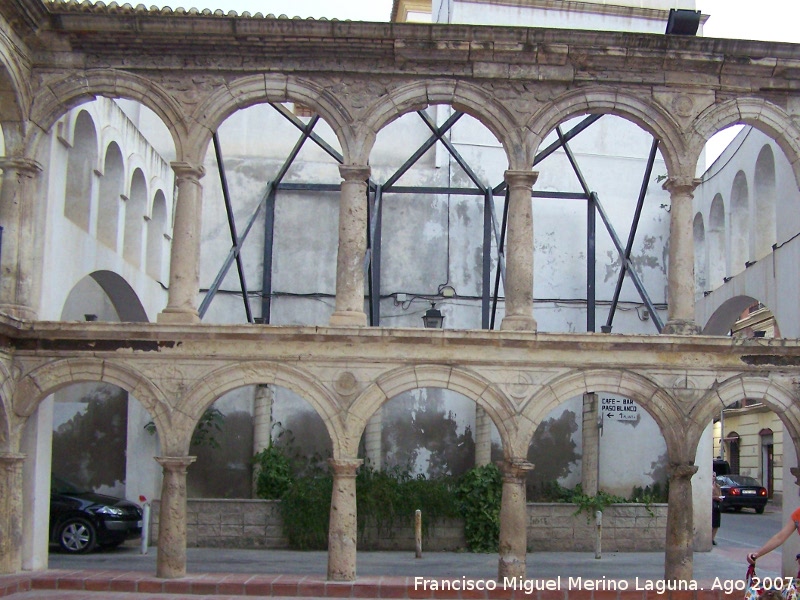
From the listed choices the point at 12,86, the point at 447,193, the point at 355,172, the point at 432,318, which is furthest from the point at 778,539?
the point at 447,193

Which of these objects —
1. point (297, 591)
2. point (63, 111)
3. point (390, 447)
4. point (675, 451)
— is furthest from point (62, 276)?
point (675, 451)

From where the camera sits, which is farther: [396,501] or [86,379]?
[396,501]

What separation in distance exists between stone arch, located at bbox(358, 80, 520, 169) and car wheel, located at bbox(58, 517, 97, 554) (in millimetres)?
7187

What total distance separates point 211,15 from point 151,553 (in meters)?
8.35

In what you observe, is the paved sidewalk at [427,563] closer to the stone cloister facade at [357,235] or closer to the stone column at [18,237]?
the stone cloister facade at [357,235]

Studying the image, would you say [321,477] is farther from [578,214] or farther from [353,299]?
[578,214]

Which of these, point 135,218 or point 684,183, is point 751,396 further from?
point 135,218

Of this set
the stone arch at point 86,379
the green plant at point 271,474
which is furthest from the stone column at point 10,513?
the green plant at point 271,474

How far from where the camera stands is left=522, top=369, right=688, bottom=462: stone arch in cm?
1298

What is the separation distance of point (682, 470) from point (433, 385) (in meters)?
3.37

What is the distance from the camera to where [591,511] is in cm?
1750

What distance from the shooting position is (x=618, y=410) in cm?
1925

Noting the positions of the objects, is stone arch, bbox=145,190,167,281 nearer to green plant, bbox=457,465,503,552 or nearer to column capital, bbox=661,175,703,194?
green plant, bbox=457,465,503,552

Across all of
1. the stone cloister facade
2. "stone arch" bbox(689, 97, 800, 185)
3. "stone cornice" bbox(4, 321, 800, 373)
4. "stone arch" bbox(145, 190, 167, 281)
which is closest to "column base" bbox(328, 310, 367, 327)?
the stone cloister facade
